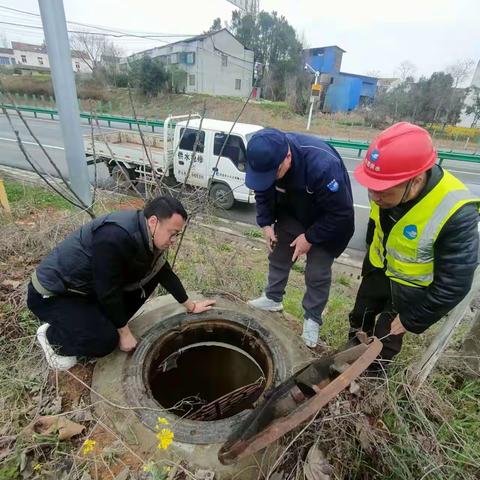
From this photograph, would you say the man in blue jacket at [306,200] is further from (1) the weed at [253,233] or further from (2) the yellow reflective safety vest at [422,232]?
(1) the weed at [253,233]

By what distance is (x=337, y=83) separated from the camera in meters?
29.1

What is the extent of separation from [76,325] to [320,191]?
1.86m

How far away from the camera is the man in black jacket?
6.45 ft

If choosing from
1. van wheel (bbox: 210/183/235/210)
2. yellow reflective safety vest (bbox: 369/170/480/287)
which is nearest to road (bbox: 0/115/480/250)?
van wheel (bbox: 210/183/235/210)

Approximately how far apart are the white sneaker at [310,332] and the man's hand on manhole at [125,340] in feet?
4.27

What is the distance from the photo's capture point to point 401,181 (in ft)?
5.26

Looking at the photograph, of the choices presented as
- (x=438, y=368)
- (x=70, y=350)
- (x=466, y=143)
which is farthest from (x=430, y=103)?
(x=70, y=350)

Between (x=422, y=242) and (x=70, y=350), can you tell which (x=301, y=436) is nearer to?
(x=422, y=242)

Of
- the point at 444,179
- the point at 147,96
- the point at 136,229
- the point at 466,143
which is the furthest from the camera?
the point at 147,96

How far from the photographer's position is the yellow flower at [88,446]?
4.95 feet

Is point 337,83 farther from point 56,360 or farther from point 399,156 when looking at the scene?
point 56,360

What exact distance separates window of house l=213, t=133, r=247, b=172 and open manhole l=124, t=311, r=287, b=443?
16.1 feet

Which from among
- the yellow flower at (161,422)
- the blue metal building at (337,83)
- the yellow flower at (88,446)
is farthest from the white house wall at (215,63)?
the yellow flower at (88,446)

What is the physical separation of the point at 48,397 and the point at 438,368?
2631 millimetres
